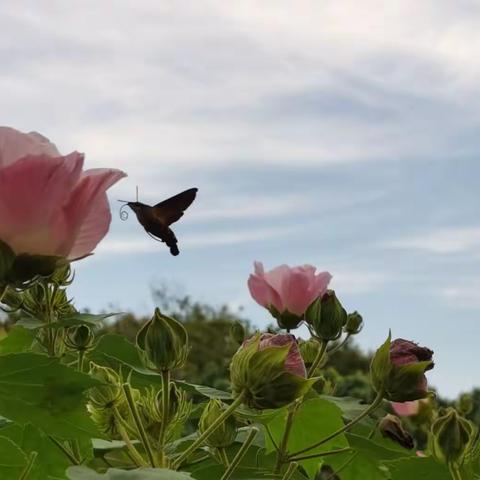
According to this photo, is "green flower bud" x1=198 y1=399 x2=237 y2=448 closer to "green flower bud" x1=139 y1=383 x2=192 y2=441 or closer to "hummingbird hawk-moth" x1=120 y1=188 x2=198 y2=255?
"green flower bud" x1=139 y1=383 x2=192 y2=441

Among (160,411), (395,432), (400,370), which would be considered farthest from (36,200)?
(395,432)

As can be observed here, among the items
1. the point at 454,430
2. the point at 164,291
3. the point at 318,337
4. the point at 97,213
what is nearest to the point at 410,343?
the point at 454,430

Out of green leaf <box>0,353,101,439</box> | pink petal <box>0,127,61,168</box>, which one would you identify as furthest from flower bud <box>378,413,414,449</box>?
pink petal <box>0,127,61,168</box>

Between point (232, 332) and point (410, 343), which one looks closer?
point (410, 343)

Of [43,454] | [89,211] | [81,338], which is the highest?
[89,211]

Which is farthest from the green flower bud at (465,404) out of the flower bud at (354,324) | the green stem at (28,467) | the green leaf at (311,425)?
the green stem at (28,467)

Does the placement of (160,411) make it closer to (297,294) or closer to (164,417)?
(164,417)

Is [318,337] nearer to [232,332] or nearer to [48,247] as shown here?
[232,332]
